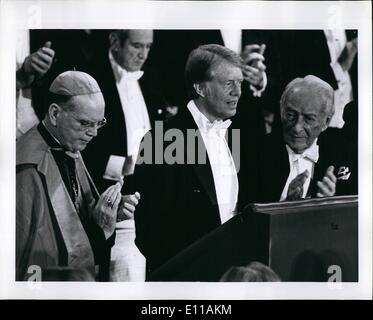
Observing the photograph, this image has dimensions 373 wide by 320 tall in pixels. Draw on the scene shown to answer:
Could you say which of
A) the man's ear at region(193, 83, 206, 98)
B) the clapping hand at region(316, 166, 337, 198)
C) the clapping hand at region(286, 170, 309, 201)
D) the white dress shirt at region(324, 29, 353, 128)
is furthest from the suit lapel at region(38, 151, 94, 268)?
the white dress shirt at region(324, 29, 353, 128)

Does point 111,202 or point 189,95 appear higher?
point 189,95

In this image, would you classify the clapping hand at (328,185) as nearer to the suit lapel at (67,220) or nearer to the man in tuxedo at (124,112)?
the man in tuxedo at (124,112)

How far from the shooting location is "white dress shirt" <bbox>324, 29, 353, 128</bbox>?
3.09 metres

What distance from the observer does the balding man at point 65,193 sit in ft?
10.1

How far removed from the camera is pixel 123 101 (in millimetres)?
3086

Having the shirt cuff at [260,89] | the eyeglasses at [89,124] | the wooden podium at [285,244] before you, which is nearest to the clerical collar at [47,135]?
the eyeglasses at [89,124]

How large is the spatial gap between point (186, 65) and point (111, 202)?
2.41 ft

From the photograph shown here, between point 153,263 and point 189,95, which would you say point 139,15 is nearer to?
point 189,95

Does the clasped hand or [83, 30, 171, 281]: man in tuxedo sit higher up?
[83, 30, 171, 281]: man in tuxedo

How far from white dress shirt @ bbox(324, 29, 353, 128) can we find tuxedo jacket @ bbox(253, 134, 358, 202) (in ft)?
0.36

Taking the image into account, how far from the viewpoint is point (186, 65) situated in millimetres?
3070

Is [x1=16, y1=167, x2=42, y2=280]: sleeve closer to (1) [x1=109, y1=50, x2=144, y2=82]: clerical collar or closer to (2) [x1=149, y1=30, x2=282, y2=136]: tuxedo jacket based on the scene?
(1) [x1=109, y1=50, x2=144, y2=82]: clerical collar
